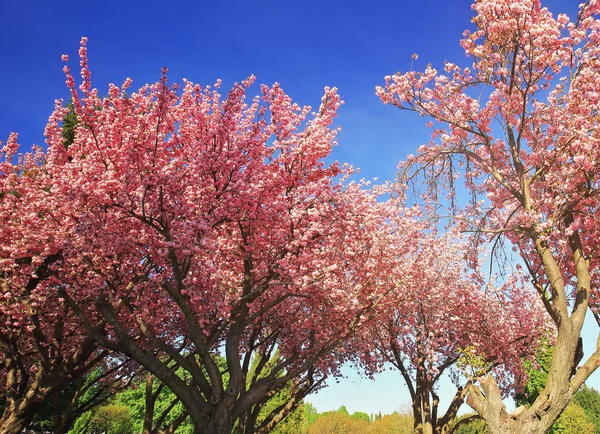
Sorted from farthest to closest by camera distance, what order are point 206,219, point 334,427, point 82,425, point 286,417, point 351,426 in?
point 351,426 < point 334,427 < point 82,425 < point 286,417 < point 206,219

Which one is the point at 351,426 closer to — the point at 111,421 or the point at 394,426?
the point at 394,426

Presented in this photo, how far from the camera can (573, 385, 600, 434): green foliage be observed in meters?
36.3

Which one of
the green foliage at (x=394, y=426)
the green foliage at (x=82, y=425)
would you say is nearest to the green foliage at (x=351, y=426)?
the green foliage at (x=394, y=426)

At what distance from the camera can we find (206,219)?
10.3m

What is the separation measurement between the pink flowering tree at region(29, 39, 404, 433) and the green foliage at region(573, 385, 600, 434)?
34.3 meters

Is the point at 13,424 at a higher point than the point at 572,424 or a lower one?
higher

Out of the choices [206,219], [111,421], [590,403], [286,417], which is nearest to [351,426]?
[286,417]

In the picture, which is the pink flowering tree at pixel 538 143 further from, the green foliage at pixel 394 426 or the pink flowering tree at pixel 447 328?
the green foliage at pixel 394 426

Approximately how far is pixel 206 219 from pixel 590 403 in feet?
135

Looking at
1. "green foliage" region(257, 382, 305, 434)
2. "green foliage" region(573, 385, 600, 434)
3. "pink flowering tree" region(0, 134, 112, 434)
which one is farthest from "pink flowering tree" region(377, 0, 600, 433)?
"green foliage" region(573, 385, 600, 434)

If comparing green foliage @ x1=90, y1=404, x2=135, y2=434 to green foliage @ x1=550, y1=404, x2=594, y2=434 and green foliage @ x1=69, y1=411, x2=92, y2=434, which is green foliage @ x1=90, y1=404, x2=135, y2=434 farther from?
green foliage @ x1=550, y1=404, x2=594, y2=434

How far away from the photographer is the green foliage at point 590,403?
36312 millimetres

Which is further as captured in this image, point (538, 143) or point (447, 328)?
point (447, 328)

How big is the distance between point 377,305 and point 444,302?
678 cm
